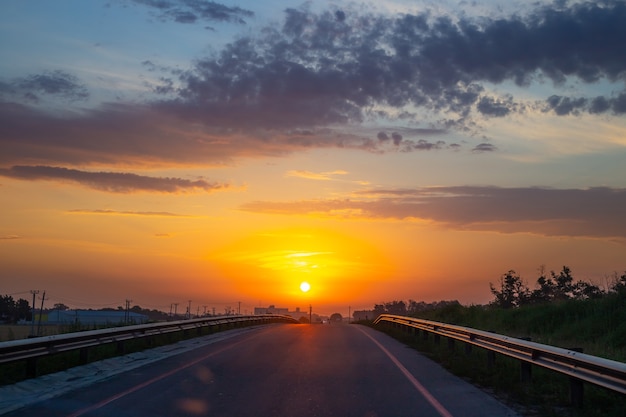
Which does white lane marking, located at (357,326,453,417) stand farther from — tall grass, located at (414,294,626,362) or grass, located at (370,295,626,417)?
tall grass, located at (414,294,626,362)

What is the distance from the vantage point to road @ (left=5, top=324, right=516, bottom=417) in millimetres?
10102

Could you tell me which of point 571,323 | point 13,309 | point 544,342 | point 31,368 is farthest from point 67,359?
point 13,309

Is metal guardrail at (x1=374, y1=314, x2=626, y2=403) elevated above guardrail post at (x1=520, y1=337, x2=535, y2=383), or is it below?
above

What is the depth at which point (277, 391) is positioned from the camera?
39.5ft

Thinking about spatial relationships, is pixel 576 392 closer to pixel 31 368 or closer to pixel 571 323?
pixel 31 368

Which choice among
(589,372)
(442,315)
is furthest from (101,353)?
(442,315)

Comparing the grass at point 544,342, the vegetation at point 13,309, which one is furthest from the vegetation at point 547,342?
the vegetation at point 13,309

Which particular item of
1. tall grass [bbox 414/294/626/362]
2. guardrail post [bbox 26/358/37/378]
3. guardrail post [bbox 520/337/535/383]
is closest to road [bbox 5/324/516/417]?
guardrail post [bbox 520/337/535/383]

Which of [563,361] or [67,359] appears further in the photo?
[67,359]

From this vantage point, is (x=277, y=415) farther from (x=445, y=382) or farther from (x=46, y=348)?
(x=46, y=348)

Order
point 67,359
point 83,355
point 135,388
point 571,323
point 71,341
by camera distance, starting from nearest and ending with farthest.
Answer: point 135,388 → point 71,341 → point 83,355 → point 67,359 → point 571,323

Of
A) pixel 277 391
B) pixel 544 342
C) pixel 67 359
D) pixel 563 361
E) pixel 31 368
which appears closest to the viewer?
pixel 563 361

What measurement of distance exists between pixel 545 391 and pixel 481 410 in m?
2.35

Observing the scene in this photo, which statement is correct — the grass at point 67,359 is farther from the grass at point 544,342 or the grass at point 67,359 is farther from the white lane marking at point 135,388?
the grass at point 544,342
